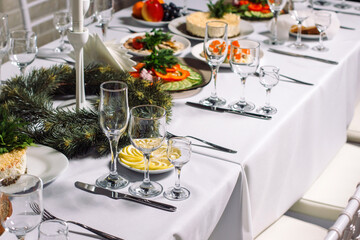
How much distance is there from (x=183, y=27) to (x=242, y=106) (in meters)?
0.91

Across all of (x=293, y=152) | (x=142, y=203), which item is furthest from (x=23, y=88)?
(x=293, y=152)

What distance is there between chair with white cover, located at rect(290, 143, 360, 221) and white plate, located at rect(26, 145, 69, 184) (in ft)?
3.10

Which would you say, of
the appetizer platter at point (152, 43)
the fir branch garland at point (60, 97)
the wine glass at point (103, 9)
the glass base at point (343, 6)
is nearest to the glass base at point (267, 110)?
the fir branch garland at point (60, 97)

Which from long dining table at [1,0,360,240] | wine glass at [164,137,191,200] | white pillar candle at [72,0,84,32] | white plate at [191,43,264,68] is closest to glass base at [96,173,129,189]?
long dining table at [1,0,360,240]

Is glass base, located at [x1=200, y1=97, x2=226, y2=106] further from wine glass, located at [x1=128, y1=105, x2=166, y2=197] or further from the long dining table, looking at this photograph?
wine glass, located at [x1=128, y1=105, x2=166, y2=197]

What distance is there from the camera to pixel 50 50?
2246 mm

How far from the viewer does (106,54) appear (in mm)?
1793

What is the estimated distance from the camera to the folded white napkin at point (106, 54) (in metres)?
1.79

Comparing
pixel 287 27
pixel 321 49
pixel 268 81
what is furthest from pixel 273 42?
pixel 268 81

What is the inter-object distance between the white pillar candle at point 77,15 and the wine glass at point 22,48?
254 millimetres

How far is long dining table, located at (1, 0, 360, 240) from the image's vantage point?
1220mm

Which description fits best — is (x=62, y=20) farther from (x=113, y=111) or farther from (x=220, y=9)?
(x=113, y=111)

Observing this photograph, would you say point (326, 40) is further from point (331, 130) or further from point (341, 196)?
point (341, 196)

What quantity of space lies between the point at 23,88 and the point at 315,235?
3.28 feet
